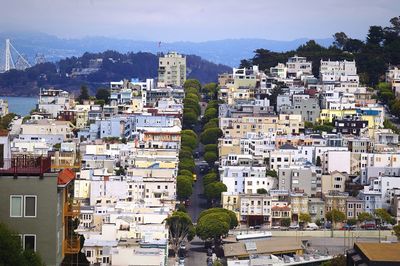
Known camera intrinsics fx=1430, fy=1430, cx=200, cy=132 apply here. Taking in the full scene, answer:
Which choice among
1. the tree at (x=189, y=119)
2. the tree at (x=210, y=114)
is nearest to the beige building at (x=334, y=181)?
the tree at (x=210, y=114)

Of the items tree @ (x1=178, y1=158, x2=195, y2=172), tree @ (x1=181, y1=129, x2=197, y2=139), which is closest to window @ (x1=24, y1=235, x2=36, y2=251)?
tree @ (x1=178, y1=158, x2=195, y2=172)

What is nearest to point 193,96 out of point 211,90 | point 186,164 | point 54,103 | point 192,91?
point 192,91

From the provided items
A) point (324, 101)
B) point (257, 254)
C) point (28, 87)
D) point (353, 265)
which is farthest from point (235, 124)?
point (28, 87)

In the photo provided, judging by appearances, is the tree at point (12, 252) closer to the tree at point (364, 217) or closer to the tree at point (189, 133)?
the tree at point (364, 217)

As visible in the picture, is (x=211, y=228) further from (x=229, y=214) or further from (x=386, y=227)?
(x=386, y=227)

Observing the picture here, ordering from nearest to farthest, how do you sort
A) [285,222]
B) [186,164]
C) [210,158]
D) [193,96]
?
1. [285,222]
2. [186,164]
3. [210,158]
4. [193,96]

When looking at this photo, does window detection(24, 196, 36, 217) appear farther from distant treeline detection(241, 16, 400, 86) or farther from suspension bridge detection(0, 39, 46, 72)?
suspension bridge detection(0, 39, 46, 72)
